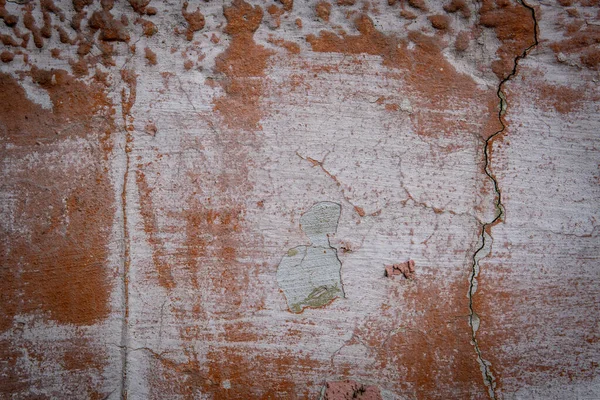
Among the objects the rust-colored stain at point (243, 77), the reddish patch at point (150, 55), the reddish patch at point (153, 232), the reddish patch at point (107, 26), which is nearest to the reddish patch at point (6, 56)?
the reddish patch at point (107, 26)

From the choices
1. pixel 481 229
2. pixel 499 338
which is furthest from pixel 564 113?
pixel 499 338

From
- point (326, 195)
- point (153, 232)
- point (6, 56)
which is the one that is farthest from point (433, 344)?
point (6, 56)

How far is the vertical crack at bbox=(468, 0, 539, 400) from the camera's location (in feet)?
5.52

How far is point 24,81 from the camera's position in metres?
1.67

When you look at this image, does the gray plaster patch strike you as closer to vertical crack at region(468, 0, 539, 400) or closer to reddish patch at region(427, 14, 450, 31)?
vertical crack at region(468, 0, 539, 400)

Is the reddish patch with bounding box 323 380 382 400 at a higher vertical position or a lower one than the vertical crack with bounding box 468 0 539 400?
lower

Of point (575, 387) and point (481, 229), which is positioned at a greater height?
point (481, 229)

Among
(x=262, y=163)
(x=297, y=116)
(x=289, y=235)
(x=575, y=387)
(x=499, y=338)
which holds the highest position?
(x=297, y=116)

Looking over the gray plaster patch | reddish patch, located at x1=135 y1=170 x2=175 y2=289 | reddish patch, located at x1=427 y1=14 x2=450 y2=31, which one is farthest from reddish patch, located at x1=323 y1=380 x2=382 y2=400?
reddish patch, located at x1=427 y1=14 x2=450 y2=31

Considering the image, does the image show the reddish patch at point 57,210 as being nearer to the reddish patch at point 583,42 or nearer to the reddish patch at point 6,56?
the reddish patch at point 6,56

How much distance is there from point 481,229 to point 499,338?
1.42ft

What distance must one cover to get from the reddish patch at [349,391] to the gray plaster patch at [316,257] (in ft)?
1.05

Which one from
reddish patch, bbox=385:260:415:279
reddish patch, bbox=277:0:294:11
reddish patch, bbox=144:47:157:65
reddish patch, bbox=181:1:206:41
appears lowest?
reddish patch, bbox=385:260:415:279

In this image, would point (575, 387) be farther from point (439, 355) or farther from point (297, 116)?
point (297, 116)
